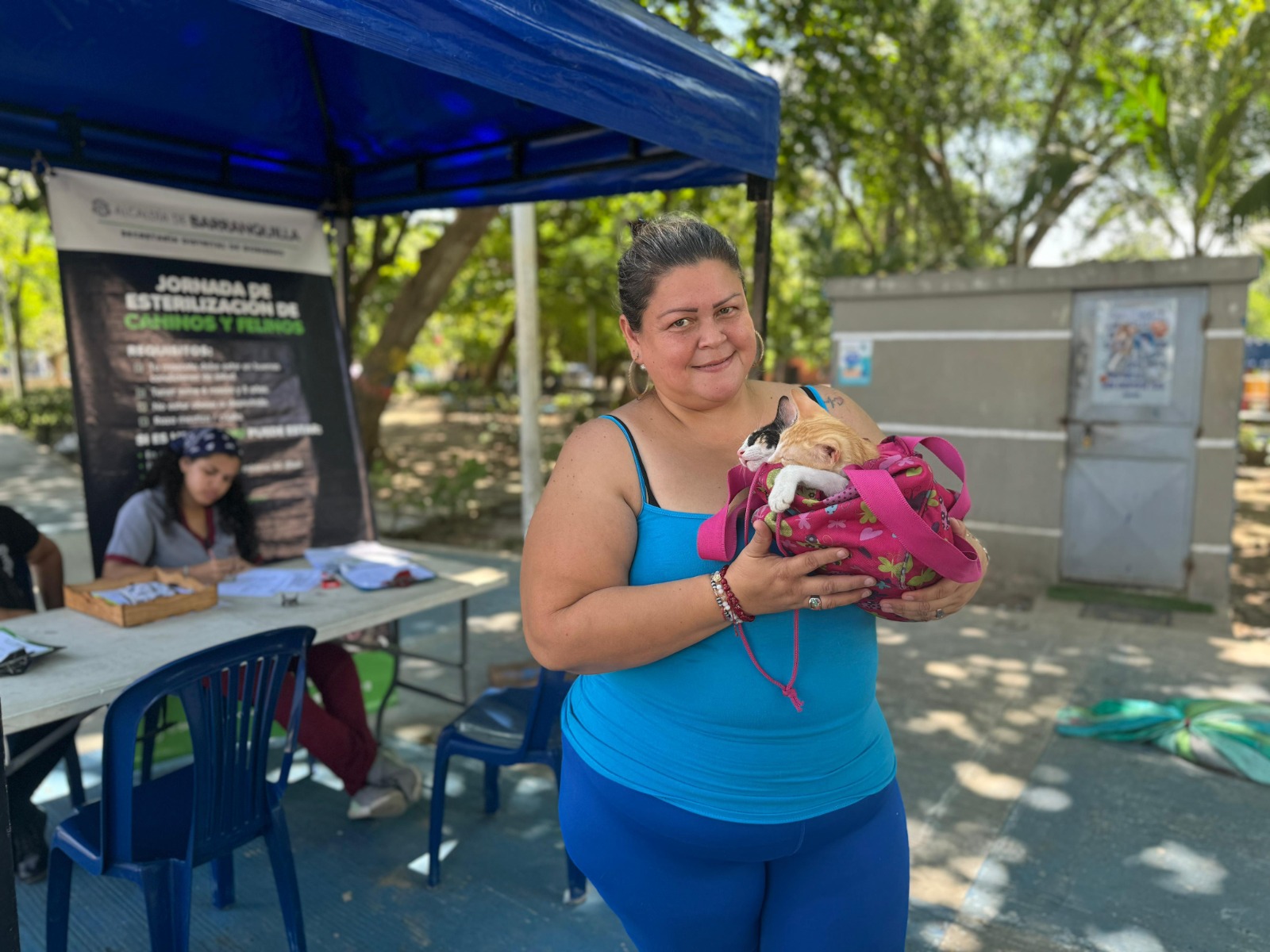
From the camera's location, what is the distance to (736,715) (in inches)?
55.1

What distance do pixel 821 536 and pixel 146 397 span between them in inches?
137

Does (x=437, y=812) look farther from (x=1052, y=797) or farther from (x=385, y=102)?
(x=385, y=102)

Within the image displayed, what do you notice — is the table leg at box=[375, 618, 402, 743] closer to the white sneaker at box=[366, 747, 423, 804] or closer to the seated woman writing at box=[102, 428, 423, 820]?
the seated woman writing at box=[102, 428, 423, 820]

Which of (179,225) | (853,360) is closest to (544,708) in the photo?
(179,225)

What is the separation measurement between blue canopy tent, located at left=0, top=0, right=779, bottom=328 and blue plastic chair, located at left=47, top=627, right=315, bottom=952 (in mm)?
1547

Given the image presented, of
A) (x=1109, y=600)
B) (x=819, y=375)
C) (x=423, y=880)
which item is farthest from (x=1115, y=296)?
(x=819, y=375)

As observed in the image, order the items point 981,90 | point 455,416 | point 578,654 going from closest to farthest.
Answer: point 578,654 < point 981,90 < point 455,416

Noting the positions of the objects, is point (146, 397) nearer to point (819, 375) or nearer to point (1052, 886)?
point (1052, 886)

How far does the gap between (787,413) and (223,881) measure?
2.50 meters

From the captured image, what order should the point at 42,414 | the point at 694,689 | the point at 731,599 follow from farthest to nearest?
the point at 42,414 < the point at 694,689 < the point at 731,599

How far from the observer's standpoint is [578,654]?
4.63 feet

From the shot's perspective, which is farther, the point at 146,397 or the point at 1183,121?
the point at 1183,121

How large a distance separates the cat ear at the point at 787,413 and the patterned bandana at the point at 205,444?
2.75 meters

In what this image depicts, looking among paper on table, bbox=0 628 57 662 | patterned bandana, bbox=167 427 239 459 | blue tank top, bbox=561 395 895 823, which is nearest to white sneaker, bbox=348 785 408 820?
paper on table, bbox=0 628 57 662
